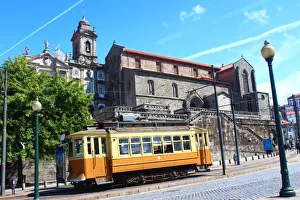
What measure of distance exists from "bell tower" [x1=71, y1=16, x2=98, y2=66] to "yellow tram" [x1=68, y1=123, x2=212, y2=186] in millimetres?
36136

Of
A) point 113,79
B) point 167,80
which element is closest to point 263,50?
point 167,80

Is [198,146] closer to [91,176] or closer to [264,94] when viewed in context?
[91,176]

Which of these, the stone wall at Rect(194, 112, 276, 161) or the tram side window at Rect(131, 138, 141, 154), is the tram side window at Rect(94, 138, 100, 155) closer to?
the tram side window at Rect(131, 138, 141, 154)

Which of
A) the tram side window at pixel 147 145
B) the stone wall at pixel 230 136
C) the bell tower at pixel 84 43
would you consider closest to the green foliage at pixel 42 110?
the tram side window at pixel 147 145

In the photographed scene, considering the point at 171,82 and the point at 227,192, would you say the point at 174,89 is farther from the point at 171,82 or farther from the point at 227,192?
the point at 227,192

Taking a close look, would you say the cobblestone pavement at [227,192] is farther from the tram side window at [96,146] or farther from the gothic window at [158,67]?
the gothic window at [158,67]

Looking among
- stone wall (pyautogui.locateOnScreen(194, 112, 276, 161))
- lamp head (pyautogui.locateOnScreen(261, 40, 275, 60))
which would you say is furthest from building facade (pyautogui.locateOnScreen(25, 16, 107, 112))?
lamp head (pyautogui.locateOnScreen(261, 40, 275, 60))

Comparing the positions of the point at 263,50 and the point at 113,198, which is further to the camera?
the point at 113,198

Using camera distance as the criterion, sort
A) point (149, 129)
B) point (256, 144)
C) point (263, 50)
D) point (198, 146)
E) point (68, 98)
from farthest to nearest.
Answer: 1. point (256, 144)
2. point (68, 98)
3. point (198, 146)
4. point (149, 129)
5. point (263, 50)

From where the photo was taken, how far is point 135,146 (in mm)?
16328

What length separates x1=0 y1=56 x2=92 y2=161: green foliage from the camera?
2083cm

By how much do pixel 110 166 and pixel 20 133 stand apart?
354 inches

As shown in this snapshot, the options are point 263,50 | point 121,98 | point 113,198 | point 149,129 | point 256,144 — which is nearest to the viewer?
point 263,50

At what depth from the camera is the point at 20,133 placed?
2084 centimetres
